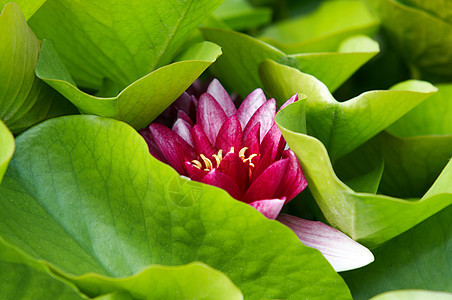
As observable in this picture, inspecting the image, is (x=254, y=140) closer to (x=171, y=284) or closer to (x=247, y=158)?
(x=247, y=158)

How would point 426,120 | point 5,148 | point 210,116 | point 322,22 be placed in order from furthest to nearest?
1. point 322,22
2. point 426,120
3. point 210,116
4. point 5,148

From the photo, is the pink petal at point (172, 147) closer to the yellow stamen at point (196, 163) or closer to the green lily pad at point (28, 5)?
the yellow stamen at point (196, 163)

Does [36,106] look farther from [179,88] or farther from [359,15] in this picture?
[359,15]

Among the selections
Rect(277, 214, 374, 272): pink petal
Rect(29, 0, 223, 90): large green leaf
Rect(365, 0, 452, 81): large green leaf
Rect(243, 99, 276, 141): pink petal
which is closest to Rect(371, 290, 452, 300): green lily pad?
Rect(277, 214, 374, 272): pink petal

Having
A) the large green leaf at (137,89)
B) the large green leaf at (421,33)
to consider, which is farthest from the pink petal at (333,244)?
the large green leaf at (421,33)

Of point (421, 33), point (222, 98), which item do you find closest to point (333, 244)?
point (222, 98)

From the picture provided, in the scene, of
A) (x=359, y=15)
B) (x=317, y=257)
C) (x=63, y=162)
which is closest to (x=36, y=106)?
(x=63, y=162)

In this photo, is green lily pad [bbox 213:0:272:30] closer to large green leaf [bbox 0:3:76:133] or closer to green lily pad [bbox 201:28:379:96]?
green lily pad [bbox 201:28:379:96]
